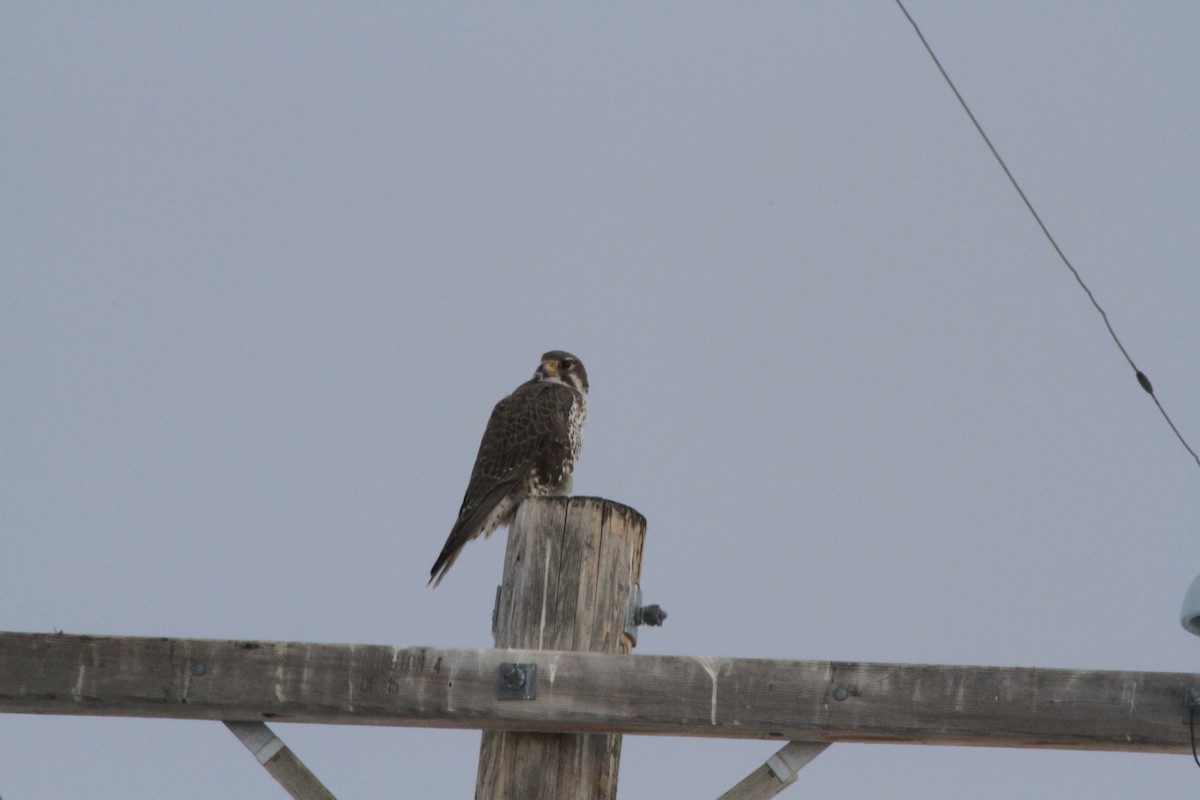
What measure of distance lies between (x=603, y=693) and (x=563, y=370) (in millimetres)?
4189

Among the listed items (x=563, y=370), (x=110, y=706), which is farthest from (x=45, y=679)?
(x=563, y=370)

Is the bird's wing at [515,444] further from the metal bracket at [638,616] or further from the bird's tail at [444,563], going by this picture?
the metal bracket at [638,616]

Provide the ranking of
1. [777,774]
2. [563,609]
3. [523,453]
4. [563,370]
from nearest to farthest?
[777,774] → [563,609] → [523,453] → [563,370]

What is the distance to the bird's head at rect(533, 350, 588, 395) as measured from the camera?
23.7ft

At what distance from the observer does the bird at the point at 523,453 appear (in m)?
6.23

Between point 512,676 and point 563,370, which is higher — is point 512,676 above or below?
below

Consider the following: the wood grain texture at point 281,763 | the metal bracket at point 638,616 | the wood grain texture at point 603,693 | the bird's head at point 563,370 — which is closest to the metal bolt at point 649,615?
the metal bracket at point 638,616

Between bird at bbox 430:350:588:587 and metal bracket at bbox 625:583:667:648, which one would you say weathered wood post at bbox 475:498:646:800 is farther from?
bird at bbox 430:350:588:587

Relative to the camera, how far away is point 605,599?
3389 mm

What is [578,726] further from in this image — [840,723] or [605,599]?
[840,723]

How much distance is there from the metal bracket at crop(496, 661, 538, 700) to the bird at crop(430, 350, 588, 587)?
8.87ft

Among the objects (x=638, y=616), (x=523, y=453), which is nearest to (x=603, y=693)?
(x=638, y=616)

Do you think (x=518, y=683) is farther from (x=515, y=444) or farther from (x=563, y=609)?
(x=515, y=444)

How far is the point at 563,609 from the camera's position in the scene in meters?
3.37
